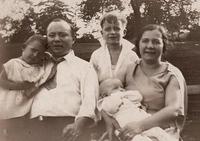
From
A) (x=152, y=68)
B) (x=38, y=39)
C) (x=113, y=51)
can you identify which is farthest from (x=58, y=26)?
(x=152, y=68)

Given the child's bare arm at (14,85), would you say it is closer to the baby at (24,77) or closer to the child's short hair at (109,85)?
the baby at (24,77)

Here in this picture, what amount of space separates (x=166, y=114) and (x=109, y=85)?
0.65 feet

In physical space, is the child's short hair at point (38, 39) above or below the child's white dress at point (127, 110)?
above

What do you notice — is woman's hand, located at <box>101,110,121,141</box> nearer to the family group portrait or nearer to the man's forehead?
the family group portrait

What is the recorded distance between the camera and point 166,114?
107cm

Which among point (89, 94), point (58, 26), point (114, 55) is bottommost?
point (89, 94)

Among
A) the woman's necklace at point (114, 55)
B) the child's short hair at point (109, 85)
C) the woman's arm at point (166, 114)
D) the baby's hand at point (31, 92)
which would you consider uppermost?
the woman's necklace at point (114, 55)

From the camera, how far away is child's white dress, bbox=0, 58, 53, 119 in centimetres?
117

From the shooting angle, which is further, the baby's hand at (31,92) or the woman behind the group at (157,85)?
the baby's hand at (31,92)

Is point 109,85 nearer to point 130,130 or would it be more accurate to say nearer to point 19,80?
point 130,130

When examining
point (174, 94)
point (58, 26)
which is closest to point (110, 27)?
point (58, 26)

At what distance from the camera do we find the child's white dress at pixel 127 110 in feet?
3.45

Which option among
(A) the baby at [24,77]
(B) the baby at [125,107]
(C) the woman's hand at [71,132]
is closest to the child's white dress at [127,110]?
(B) the baby at [125,107]

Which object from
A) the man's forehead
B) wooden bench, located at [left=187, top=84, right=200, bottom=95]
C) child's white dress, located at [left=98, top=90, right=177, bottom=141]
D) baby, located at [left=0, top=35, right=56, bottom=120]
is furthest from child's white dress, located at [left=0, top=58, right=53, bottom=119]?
wooden bench, located at [left=187, top=84, right=200, bottom=95]
